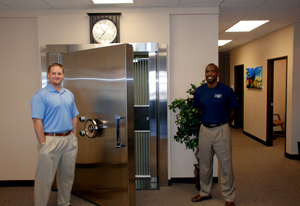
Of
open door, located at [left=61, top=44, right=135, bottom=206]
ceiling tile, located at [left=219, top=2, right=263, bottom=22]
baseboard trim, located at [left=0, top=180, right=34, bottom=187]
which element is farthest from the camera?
baseboard trim, located at [left=0, top=180, right=34, bottom=187]

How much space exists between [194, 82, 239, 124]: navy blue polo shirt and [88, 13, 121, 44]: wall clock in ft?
4.70

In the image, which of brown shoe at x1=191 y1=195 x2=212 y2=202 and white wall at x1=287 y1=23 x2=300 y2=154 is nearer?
brown shoe at x1=191 y1=195 x2=212 y2=202

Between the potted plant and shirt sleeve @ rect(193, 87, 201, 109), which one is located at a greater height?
shirt sleeve @ rect(193, 87, 201, 109)

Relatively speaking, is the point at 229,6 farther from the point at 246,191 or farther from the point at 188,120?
the point at 246,191

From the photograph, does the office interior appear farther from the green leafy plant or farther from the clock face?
the green leafy plant

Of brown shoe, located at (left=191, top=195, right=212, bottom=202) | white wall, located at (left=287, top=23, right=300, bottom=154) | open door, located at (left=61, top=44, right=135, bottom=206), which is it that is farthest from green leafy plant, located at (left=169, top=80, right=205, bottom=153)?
white wall, located at (left=287, top=23, right=300, bottom=154)

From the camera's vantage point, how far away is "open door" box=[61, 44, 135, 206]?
8.53 feet

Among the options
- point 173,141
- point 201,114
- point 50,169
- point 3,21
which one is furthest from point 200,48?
point 3,21

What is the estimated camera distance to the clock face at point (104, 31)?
339 centimetres

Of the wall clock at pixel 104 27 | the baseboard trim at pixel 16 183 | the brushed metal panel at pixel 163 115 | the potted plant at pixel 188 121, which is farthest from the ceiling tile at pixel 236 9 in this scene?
the baseboard trim at pixel 16 183

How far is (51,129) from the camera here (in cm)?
247

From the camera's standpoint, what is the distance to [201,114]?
9.79ft

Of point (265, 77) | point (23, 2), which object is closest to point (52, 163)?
point (23, 2)

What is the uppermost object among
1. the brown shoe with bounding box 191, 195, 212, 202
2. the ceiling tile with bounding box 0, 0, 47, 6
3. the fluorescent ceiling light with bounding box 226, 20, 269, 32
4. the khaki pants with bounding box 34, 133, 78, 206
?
the fluorescent ceiling light with bounding box 226, 20, 269, 32
